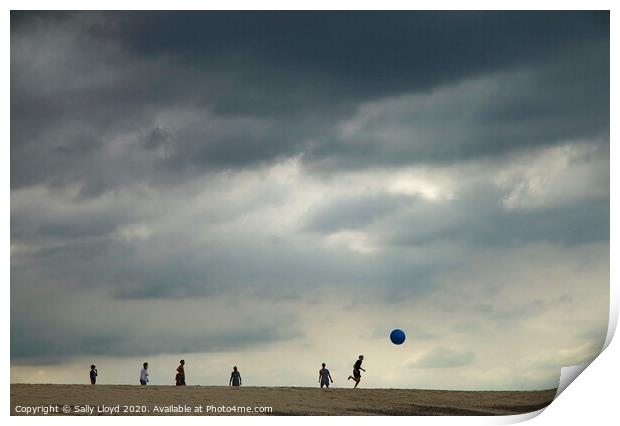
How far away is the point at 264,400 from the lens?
4762 centimetres

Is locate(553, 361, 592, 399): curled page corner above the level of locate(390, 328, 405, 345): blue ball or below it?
below

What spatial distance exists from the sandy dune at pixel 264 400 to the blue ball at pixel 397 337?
3816 mm

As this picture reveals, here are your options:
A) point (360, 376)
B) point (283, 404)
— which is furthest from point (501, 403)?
point (283, 404)

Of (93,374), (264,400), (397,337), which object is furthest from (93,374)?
(397,337)

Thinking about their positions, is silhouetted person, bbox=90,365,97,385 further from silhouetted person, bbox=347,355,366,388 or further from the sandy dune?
silhouetted person, bbox=347,355,366,388

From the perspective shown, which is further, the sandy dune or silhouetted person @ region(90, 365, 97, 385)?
silhouetted person @ region(90, 365, 97, 385)

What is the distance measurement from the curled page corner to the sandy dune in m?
0.89

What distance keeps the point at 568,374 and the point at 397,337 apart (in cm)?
671

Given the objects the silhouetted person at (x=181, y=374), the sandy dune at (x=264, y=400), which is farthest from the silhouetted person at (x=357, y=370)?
the silhouetted person at (x=181, y=374)

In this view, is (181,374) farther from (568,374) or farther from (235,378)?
(568,374)

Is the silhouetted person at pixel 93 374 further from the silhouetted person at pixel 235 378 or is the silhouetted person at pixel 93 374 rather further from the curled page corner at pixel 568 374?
the curled page corner at pixel 568 374

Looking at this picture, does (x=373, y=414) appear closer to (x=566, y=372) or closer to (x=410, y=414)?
(x=410, y=414)

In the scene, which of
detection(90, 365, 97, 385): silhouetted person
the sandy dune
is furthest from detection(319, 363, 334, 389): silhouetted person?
detection(90, 365, 97, 385): silhouetted person

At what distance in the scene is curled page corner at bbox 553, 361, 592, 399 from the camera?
41.6 meters
